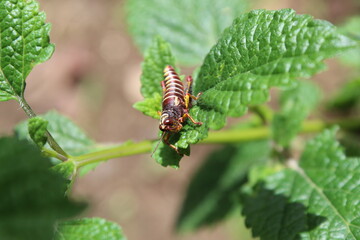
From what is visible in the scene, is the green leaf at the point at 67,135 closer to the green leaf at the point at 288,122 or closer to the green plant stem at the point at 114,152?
the green plant stem at the point at 114,152

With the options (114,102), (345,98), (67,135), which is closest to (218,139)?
(67,135)

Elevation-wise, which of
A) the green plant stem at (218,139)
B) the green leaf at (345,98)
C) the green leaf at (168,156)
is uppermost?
the green leaf at (345,98)

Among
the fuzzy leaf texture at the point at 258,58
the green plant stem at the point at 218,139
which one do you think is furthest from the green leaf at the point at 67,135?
the fuzzy leaf texture at the point at 258,58

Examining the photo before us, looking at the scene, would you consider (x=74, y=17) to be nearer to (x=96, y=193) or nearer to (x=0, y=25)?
(x=96, y=193)

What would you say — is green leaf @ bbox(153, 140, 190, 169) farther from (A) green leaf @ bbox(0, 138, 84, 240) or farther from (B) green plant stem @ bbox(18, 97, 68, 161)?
(A) green leaf @ bbox(0, 138, 84, 240)

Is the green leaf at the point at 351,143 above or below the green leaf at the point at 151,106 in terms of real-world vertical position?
below

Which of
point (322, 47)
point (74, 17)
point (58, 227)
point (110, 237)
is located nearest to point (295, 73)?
point (322, 47)

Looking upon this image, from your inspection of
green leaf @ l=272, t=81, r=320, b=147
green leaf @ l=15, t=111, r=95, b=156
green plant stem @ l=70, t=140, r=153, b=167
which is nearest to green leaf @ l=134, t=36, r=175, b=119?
green plant stem @ l=70, t=140, r=153, b=167
